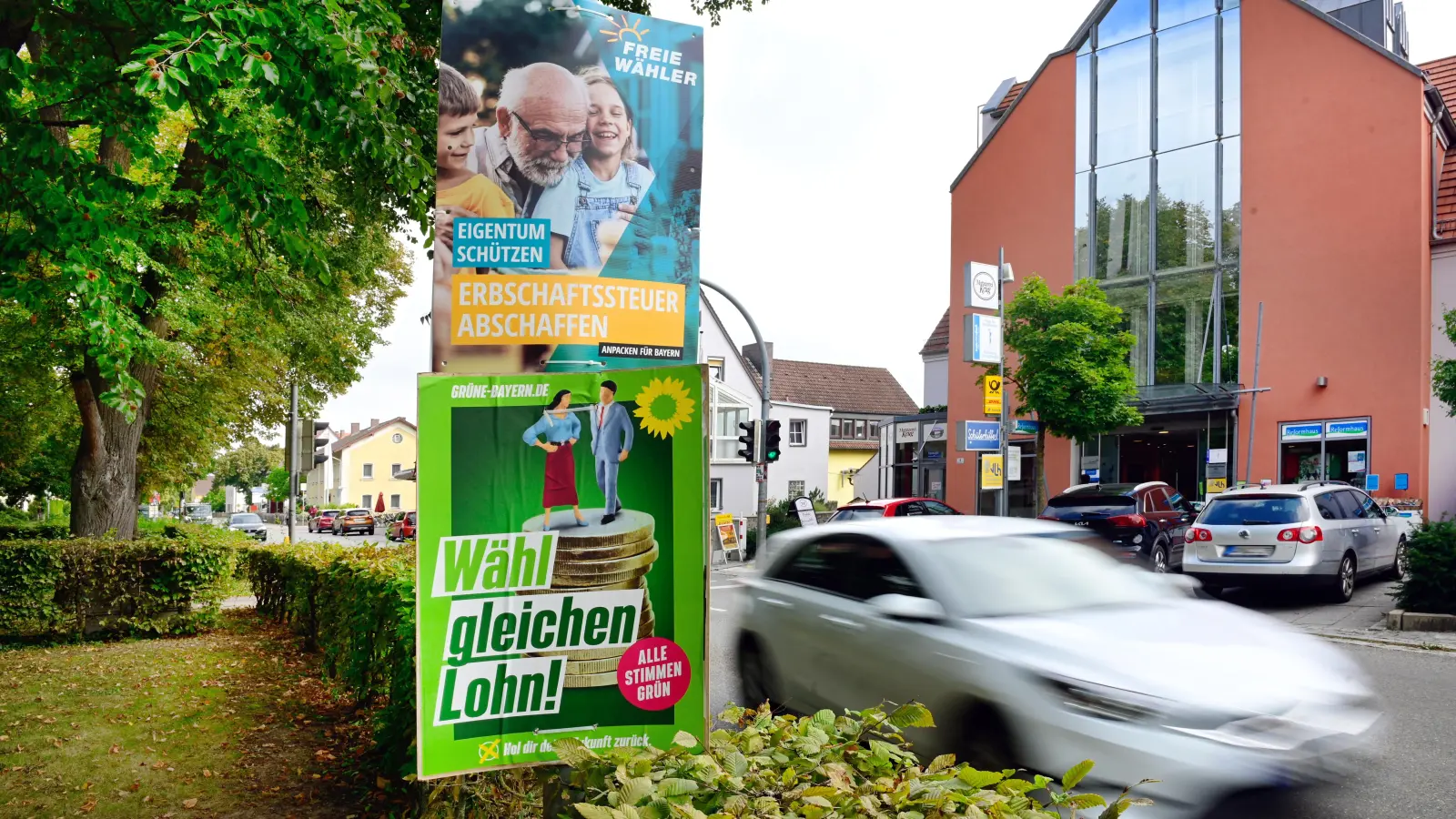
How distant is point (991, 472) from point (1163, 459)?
57.7ft

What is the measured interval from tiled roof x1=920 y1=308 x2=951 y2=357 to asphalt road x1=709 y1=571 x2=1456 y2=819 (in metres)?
33.8

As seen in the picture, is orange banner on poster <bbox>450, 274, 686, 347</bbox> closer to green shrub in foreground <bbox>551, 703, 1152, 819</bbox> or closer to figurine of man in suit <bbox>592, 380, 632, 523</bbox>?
figurine of man in suit <bbox>592, 380, 632, 523</bbox>

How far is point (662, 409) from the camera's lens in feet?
10.2

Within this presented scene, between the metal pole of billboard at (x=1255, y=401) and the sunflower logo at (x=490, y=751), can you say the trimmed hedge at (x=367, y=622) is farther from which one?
the metal pole of billboard at (x=1255, y=401)

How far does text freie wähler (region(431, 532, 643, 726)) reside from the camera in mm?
3018

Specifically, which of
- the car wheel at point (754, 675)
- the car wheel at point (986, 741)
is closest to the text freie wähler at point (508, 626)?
the car wheel at point (986, 741)

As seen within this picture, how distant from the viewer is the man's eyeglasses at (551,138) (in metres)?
4.35

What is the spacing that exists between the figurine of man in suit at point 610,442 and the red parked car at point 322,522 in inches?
2689

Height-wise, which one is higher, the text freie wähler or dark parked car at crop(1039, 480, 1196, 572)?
the text freie wähler

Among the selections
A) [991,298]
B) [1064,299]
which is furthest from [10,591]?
[1064,299]

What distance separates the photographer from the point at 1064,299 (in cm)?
2684

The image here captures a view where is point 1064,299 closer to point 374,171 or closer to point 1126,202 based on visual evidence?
point 1126,202

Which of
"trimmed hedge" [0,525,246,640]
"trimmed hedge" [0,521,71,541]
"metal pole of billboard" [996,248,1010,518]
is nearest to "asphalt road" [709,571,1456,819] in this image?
"trimmed hedge" [0,525,246,640]

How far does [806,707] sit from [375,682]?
2.69 m
